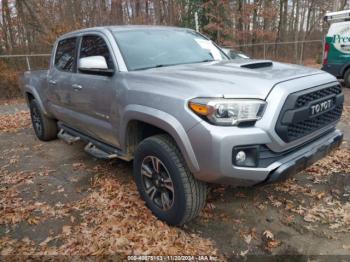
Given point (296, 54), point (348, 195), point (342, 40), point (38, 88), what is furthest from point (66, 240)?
point (296, 54)

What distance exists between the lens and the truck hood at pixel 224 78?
2557 mm

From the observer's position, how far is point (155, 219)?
3.24 meters

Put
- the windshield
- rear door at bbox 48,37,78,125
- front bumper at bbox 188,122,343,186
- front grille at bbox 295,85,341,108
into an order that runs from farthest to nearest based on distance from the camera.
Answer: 1. rear door at bbox 48,37,78,125
2. the windshield
3. front grille at bbox 295,85,341,108
4. front bumper at bbox 188,122,343,186

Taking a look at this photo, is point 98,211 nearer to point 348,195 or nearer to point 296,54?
point 348,195

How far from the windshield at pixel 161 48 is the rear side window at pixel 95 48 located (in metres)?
0.18

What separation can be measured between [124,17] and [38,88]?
1495 centimetres

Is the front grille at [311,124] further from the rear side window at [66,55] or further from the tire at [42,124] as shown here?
the tire at [42,124]

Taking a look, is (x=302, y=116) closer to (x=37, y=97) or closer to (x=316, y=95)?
(x=316, y=95)

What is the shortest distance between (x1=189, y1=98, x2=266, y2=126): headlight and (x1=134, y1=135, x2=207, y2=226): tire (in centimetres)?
53

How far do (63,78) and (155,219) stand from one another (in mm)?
2519

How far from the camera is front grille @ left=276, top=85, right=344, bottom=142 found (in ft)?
8.30

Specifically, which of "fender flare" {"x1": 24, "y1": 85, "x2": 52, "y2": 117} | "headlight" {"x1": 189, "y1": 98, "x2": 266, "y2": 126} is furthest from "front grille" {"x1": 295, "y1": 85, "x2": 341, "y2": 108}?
"fender flare" {"x1": 24, "y1": 85, "x2": 52, "y2": 117}

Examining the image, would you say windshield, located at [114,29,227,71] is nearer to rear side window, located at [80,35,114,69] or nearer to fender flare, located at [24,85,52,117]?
rear side window, located at [80,35,114,69]

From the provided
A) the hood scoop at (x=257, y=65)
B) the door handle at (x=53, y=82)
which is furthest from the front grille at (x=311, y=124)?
the door handle at (x=53, y=82)
